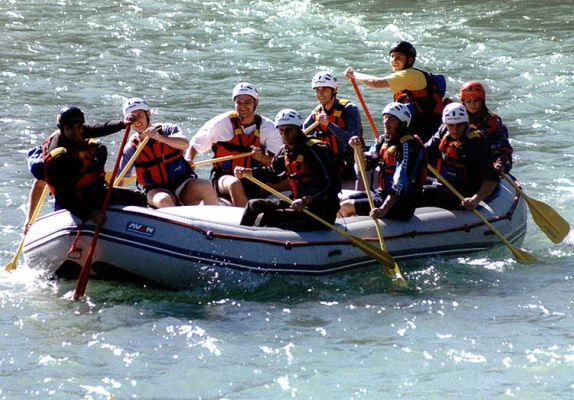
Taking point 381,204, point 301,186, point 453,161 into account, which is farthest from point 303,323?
point 453,161

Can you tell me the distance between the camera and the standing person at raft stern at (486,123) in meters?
10.8

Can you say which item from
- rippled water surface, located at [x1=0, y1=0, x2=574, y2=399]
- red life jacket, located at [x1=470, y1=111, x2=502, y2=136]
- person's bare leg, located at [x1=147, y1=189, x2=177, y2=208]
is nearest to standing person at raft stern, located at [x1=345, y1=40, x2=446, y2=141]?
red life jacket, located at [x1=470, y1=111, x2=502, y2=136]

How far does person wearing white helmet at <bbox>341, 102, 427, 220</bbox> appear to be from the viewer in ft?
31.2

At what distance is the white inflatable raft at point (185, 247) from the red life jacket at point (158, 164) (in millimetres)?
707

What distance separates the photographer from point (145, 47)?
20.0 metres

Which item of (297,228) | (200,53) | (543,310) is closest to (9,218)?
(297,228)

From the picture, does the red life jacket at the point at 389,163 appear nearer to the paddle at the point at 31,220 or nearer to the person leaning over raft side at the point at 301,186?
the person leaning over raft side at the point at 301,186

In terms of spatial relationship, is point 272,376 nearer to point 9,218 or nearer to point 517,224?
point 517,224

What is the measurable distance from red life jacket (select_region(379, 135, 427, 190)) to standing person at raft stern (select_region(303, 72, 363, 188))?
86 centimetres

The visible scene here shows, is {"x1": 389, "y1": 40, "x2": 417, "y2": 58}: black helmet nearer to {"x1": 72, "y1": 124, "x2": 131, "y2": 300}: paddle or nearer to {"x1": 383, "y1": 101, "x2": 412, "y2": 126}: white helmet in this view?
{"x1": 383, "y1": 101, "x2": 412, "y2": 126}: white helmet

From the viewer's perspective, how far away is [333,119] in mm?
10672

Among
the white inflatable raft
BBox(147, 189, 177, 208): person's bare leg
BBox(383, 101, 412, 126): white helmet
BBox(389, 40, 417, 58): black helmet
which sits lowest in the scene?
the white inflatable raft

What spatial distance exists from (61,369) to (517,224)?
475cm

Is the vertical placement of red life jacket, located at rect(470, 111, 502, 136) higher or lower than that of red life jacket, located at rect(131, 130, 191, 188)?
higher
